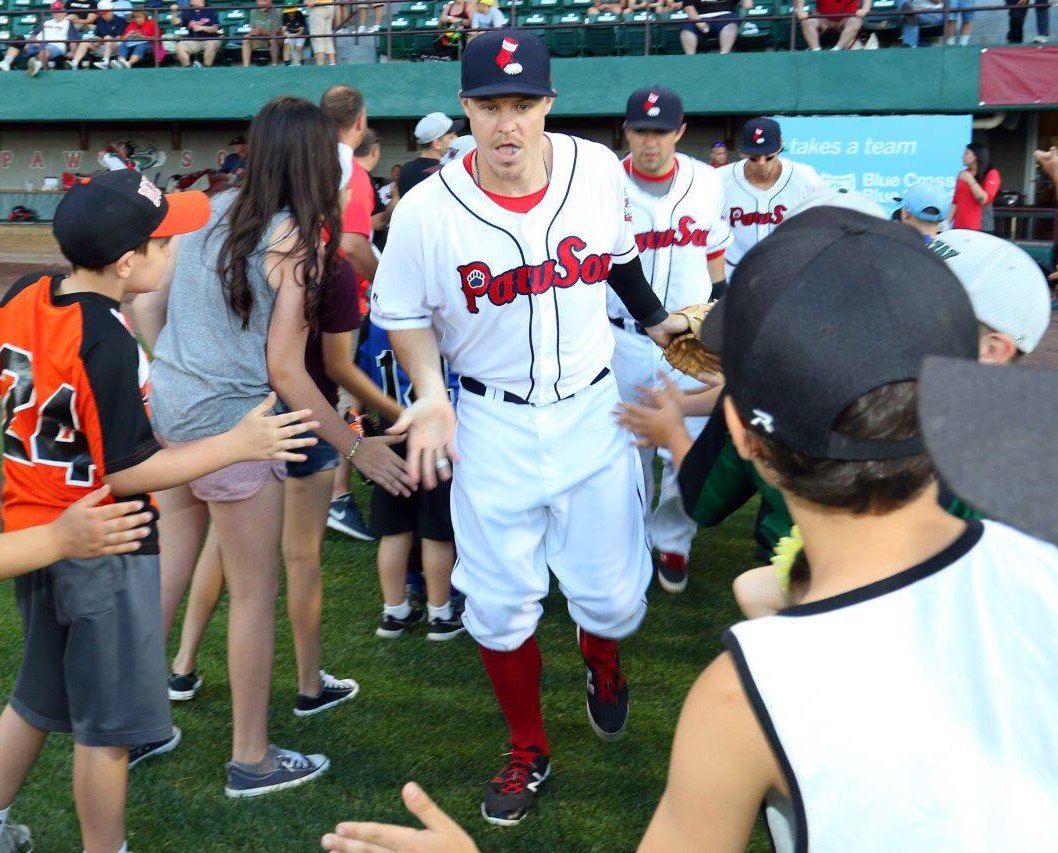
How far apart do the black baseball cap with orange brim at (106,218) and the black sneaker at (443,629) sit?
244cm

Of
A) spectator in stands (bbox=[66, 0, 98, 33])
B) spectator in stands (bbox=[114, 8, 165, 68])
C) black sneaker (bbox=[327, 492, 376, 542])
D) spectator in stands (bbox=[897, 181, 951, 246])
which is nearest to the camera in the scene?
spectator in stands (bbox=[897, 181, 951, 246])

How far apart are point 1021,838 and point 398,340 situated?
2.59m

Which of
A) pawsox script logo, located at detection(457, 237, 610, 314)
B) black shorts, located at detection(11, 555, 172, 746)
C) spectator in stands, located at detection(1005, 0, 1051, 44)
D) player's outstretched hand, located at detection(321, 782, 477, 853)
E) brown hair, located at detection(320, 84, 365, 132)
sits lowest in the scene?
black shorts, located at detection(11, 555, 172, 746)

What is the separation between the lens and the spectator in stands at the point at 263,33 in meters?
21.1

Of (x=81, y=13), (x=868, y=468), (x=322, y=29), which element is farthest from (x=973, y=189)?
(x=81, y=13)

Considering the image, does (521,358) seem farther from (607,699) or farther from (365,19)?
(365,19)

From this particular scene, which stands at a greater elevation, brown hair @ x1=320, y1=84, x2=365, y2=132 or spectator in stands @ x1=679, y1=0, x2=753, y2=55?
spectator in stands @ x1=679, y1=0, x2=753, y2=55

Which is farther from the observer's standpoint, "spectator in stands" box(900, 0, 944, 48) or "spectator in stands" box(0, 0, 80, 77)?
"spectator in stands" box(0, 0, 80, 77)

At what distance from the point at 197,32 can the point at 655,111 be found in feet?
62.5

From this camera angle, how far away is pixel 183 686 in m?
4.38

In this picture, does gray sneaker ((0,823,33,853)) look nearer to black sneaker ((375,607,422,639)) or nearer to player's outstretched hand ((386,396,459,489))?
player's outstretched hand ((386,396,459,489))

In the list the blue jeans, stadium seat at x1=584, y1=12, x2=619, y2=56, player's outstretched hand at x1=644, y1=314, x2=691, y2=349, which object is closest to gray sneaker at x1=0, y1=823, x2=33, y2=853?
player's outstretched hand at x1=644, y1=314, x2=691, y2=349

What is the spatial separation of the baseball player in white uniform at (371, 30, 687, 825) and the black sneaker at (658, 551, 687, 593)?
5.24ft

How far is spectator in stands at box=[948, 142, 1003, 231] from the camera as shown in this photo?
47.2 ft
